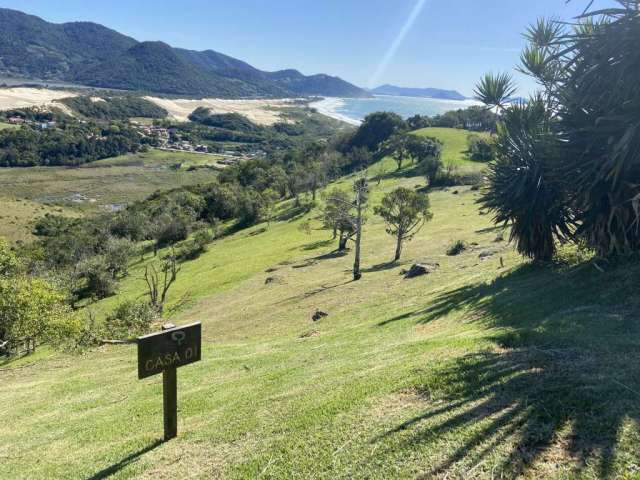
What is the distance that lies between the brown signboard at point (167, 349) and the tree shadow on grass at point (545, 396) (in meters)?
3.95

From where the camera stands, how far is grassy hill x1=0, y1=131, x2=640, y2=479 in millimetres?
5711

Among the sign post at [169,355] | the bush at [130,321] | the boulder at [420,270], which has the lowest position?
the bush at [130,321]

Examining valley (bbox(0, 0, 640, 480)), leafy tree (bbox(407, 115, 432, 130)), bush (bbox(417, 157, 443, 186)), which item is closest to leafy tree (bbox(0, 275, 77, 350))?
valley (bbox(0, 0, 640, 480))

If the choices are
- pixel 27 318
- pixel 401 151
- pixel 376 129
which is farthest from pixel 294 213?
pixel 376 129

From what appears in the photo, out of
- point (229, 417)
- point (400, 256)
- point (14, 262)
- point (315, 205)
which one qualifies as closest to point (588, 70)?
point (229, 417)

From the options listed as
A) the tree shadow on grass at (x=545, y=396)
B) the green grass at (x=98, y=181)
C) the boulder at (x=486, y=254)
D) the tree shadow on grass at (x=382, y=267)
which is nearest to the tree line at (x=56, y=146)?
the green grass at (x=98, y=181)

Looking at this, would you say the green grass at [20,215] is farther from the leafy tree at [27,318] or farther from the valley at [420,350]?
the leafy tree at [27,318]

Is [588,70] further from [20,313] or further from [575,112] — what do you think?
[20,313]

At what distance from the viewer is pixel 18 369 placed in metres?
22.1

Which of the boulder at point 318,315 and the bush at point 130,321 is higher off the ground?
the boulder at point 318,315

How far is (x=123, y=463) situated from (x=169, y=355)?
2.07 metres

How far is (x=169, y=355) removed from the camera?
781 cm

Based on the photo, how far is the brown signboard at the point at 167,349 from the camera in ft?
24.5

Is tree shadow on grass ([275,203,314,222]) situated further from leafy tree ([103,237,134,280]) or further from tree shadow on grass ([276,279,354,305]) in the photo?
tree shadow on grass ([276,279,354,305])
